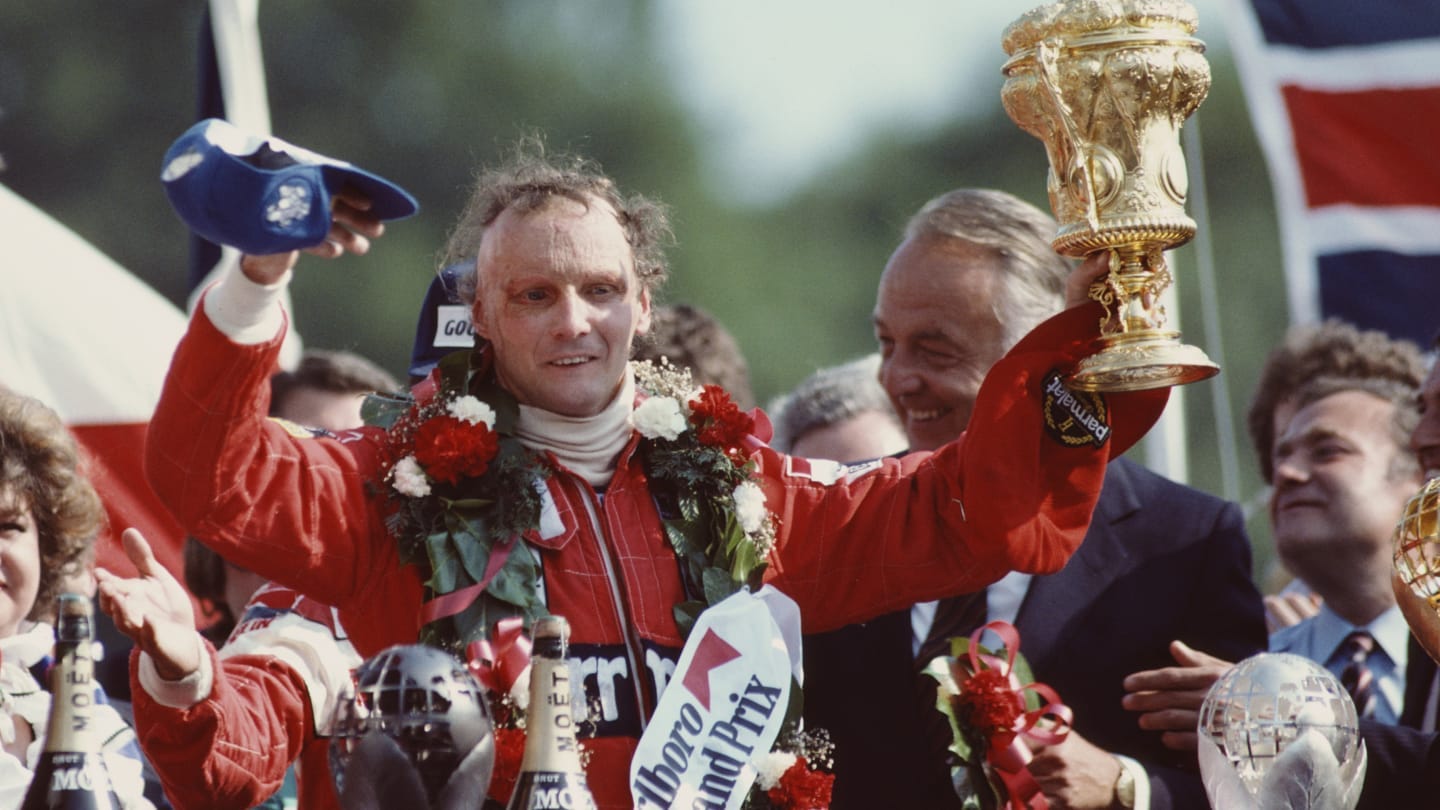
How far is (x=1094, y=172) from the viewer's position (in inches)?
170

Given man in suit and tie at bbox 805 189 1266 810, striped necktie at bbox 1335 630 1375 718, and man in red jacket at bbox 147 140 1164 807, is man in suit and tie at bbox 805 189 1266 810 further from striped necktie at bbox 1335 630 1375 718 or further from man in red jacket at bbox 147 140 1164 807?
striped necktie at bbox 1335 630 1375 718

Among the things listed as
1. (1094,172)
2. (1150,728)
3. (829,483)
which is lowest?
(1150,728)

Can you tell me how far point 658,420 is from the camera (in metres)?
4.62

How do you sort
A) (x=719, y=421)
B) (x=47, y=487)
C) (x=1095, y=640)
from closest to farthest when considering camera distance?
(x=719, y=421), (x=47, y=487), (x=1095, y=640)

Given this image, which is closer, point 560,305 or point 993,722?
point 560,305

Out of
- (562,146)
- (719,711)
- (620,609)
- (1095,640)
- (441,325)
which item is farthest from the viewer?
(562,146)

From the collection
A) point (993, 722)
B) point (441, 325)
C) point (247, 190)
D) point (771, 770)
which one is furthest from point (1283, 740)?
point (441, 325)

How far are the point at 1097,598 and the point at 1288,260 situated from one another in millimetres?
3711

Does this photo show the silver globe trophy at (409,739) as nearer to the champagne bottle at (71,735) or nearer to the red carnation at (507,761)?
the champagne bottle at (71,735)

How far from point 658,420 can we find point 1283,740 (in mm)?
1406

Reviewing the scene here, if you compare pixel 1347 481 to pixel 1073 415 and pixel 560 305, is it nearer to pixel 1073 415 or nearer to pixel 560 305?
pixel 1073 415

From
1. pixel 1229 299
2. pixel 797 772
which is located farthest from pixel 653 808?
pixel 1229 299

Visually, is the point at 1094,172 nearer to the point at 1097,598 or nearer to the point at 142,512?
the point at 1097,598

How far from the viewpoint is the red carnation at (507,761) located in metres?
4.10
